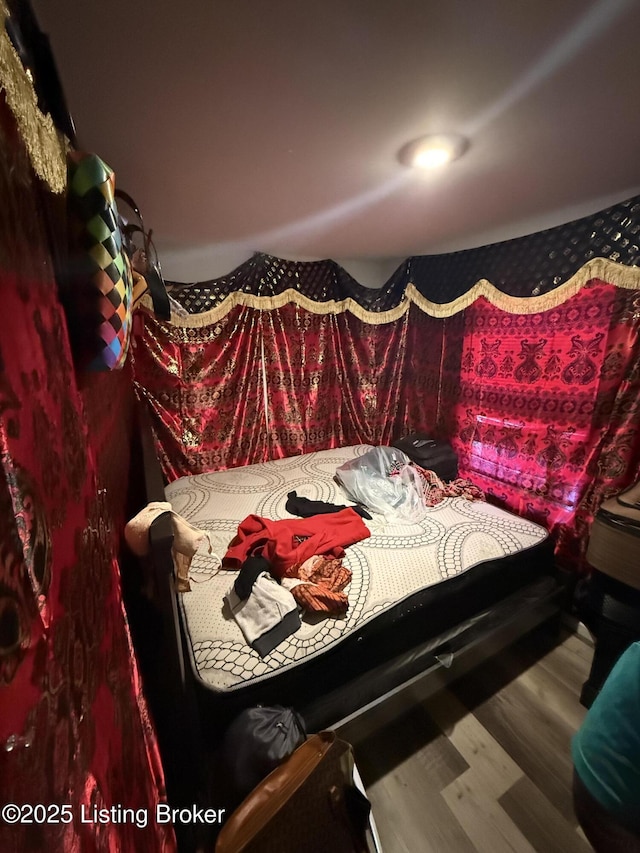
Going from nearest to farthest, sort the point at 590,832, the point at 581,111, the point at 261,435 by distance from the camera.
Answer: the point at 590,832 < the point at 581,111 < the point at 261,435

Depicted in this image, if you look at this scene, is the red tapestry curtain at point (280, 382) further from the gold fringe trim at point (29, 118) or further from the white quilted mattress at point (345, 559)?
the gold fringe trim at point (29, 118)

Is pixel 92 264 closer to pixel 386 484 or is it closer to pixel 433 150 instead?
pixel 433 150

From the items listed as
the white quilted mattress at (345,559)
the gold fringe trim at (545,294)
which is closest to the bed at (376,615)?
the white quilted mattress at (345,559)

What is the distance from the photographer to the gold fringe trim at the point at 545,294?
1628 millimetres

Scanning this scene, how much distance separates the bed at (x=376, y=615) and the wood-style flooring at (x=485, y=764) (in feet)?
0.64

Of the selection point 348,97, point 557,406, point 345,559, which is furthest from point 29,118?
point 557,406

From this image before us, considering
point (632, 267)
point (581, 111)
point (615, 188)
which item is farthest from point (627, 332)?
point (581, 111)

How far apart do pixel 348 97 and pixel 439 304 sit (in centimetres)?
198

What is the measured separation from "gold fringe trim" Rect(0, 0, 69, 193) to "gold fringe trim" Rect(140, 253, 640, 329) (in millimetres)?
1499

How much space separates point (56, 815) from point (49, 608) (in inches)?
6.9

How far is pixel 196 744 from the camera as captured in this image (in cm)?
98

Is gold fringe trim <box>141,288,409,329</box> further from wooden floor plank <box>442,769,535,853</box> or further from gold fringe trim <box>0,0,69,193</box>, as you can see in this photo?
wooden floor plank <box>442,769,535,853</box>

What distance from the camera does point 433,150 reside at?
46.4 inches

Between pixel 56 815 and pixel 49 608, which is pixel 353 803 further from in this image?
pixel 49 608
